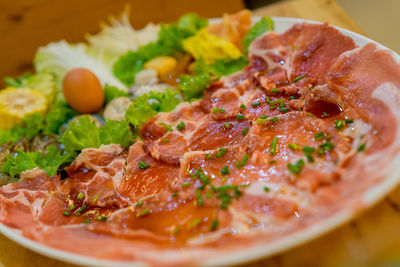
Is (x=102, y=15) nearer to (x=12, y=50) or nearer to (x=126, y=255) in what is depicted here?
(x=12, y=50)

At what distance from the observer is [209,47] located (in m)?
3.92

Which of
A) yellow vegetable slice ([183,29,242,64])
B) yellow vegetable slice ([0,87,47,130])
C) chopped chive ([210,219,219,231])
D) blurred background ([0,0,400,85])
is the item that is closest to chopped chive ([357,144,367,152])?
chopped chive ([210,219,219,231])

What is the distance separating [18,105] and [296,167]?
3.30m

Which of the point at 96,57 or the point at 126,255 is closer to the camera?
the point at 126,255

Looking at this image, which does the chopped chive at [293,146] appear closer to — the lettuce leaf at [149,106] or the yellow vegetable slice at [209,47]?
the lettuce leaf at [149,106]

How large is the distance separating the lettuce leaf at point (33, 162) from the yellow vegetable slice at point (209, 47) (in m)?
1.88

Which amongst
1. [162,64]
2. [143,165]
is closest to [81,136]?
[143,165]

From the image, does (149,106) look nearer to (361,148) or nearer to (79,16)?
(361,148)

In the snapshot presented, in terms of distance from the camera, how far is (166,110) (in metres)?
3.37

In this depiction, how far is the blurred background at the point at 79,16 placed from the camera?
5.56m

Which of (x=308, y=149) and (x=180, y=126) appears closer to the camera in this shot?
(x=308, y=149)

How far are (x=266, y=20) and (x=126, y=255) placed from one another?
3041 mm

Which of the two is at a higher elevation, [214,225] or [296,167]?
[296,167]

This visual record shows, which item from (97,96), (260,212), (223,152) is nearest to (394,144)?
(260,212)
